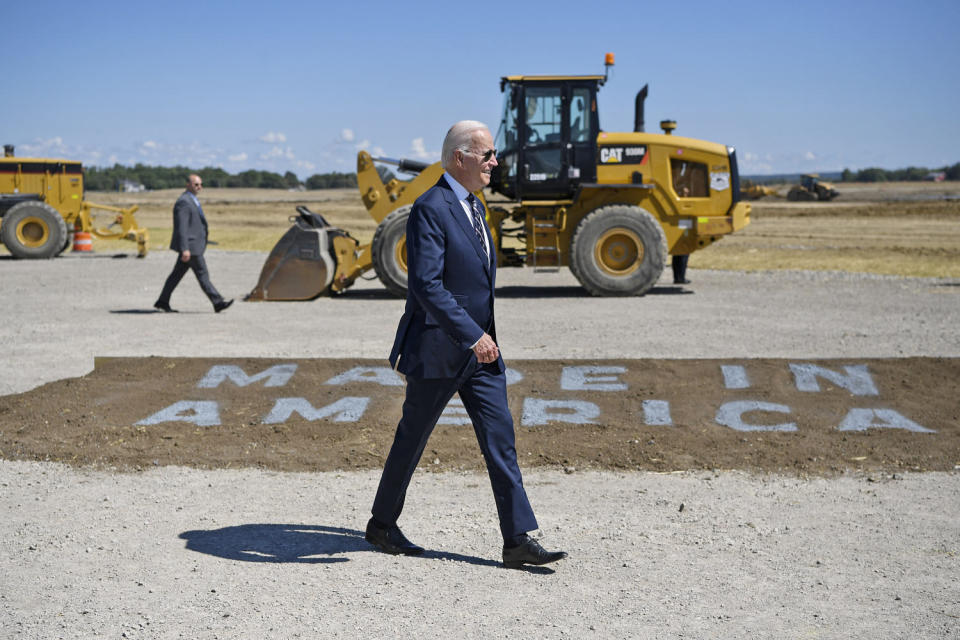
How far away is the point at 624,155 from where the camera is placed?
16625 mm

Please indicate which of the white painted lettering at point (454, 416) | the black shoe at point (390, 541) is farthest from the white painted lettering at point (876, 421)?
the black shoe at point (390, 541)

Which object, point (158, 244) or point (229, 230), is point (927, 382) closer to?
point (158, 244)

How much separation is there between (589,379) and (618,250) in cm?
803

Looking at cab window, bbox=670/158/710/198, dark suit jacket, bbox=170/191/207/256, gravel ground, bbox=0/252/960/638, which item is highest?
cab window, bbox=670/158/710/198

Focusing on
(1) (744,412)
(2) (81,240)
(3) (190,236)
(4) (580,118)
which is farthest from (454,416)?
(2) (81,240)

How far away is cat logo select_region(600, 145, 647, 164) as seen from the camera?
16547 mm

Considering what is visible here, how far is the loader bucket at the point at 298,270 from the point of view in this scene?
1588 cm

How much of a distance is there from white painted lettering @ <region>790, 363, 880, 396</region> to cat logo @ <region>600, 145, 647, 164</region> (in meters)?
8.16

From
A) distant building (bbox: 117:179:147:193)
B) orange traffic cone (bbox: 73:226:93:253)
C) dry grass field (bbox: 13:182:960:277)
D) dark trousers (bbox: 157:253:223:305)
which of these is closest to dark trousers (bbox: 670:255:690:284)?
dry grass field (bbox: 13:182:960:277)

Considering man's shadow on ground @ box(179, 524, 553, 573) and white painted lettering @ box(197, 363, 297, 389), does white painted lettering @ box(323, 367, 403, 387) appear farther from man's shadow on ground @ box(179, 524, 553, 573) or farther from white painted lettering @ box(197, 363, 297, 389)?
man's shadow on ground @ box(179, 524, 553, 573)

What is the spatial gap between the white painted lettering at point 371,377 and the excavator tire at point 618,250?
785cm

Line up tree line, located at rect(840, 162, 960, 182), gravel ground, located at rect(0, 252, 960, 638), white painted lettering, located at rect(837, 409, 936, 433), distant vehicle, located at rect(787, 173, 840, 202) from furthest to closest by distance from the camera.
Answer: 1. tree line, located at rect(840, 162, 960, 182)
2. distant vehicle, located at rect(787, 173, 840, 202)
3. white painted lettering, located at rect(837, 409, 936, 433)
4. gravel ground, located at rect(0, 252, 960, 638)

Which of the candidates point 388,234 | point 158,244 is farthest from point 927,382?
point 158,244

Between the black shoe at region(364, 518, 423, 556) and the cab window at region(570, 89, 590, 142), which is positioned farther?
the cab window at region(570, 89, 590, 142)
